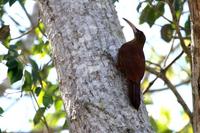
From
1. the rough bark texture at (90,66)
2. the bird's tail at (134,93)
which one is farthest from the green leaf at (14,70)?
the bird's tail at (134,93)

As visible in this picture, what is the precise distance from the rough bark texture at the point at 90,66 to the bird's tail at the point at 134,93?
0.06 ft

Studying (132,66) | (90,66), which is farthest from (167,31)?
(90,66)

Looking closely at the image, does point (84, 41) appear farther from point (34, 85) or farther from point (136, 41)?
point (34, 85)

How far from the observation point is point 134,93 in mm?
2094

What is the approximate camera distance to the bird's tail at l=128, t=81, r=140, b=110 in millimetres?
2072

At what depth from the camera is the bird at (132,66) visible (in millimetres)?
2096

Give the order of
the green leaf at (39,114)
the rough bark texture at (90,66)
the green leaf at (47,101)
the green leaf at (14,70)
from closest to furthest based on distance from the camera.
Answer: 1. the rough bark texture at (90,66)
2. the green leaf at (14,70)
3. the green leaf at (47,101)
4. the green leaf at (39,114)

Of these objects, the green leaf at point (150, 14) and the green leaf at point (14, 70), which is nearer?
the green leaf at point (14, 70)

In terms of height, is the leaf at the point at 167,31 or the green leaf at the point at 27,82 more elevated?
the green leaf at the point at 27,82

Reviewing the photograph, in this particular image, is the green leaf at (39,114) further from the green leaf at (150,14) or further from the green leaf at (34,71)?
the green leaf at (150,14)

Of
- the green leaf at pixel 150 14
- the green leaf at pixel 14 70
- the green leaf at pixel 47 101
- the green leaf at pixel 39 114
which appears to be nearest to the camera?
the green leaf at pixel 14 70

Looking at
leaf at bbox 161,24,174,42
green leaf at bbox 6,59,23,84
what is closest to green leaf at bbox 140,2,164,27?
leaf at bbox 161,24,174,42

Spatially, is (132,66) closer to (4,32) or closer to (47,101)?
(47,101)

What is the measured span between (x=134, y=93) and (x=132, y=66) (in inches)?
6.3
